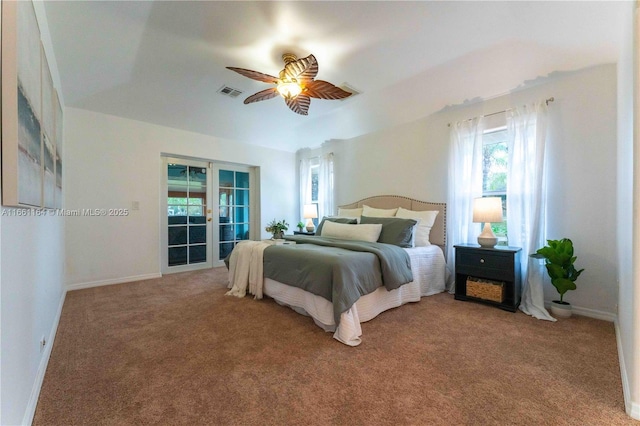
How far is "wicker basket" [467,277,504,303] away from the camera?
9.25 feet

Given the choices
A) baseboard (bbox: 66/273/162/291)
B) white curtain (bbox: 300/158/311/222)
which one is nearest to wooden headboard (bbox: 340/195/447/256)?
white curtain (bbox: 300/158/311/222)

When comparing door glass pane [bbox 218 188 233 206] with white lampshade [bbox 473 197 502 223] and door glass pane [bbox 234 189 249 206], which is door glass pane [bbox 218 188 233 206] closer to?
door glass pane [bbox 234 189 249 206]

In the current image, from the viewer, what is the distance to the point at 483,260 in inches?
115

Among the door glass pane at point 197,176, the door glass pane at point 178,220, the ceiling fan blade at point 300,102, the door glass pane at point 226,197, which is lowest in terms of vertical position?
the door glass pane at point 178,220

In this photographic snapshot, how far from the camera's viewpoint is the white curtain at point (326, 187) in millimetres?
5207

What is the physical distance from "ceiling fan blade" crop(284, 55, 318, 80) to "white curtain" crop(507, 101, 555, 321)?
234cm

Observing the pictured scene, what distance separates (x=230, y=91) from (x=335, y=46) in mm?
1910

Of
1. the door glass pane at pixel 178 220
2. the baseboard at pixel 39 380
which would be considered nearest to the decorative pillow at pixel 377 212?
the door glass pane at pixel 178 220

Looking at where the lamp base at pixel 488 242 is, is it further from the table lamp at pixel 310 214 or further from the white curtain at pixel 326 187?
the table lamp at pixel 310 214

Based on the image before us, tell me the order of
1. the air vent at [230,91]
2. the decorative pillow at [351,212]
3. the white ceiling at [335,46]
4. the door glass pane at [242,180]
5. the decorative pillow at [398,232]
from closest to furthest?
the white ceiling at [335,46] → the decorative pillow at [398,232] → the air vent at [230,91] → the decorative pillow at [351,212] → the door glass pane at [242,180]

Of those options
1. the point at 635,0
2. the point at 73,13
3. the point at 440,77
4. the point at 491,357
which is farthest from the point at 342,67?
the point at 491,357

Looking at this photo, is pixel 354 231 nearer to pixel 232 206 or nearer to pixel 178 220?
pixel 232 206

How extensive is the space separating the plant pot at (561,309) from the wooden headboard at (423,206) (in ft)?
3.97

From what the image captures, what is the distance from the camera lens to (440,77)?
3.20 m
